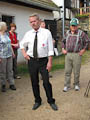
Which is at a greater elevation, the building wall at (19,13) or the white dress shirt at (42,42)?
the building wall at (19,13)

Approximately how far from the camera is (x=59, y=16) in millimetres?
13406

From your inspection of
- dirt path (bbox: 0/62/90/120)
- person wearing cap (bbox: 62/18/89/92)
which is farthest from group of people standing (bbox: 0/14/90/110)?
dirt path (bbox: 0/62/90/120)

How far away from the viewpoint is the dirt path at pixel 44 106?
11.1 ft

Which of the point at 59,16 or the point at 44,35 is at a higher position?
the point at 59,16

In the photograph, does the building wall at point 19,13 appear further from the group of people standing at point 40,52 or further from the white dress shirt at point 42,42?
the white dress shirt at point 42,42

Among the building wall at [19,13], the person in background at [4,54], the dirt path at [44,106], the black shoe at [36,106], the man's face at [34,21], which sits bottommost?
the dirt path at [44,106]

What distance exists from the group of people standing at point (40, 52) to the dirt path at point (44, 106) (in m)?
0.17

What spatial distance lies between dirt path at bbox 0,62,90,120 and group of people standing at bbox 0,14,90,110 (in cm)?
17

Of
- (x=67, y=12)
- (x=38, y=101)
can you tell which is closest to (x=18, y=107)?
(x=38, y=101)

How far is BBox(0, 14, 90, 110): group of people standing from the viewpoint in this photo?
3391 mm

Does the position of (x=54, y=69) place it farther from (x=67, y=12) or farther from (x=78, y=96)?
(x=67, y=12)

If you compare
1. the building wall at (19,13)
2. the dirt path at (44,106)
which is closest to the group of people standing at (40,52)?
the dirt path at (44,106)

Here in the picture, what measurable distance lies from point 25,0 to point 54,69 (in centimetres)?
359

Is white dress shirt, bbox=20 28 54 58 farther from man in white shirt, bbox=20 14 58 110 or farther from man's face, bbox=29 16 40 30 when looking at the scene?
man's face, bbox=29 16 40 30
